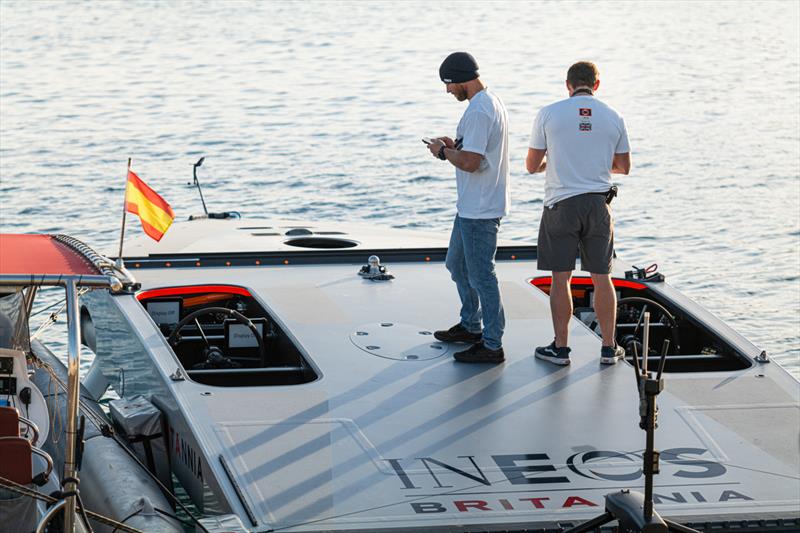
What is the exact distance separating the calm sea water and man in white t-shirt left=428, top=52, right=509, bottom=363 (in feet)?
17.3

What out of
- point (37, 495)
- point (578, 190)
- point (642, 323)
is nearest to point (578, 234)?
point (578, 190)

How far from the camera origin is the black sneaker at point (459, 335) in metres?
7.52

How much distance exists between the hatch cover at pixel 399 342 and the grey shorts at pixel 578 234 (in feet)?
2.73

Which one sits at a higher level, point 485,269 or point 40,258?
point 40,258

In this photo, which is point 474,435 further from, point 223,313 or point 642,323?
point 223,313

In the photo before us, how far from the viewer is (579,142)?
7.00 m

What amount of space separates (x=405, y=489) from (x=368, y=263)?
3.92 meters

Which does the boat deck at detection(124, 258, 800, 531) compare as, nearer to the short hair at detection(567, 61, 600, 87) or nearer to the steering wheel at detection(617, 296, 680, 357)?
the steering wheel at detection(617, 296, 680, 357)

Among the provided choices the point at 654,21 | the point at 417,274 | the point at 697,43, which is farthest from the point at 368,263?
the point at 654,21

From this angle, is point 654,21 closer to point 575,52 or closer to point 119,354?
point 575,52

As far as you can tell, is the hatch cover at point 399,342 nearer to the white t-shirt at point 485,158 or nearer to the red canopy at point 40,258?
the white t-shirt at point 485,158

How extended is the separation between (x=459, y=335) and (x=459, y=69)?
5.31ft

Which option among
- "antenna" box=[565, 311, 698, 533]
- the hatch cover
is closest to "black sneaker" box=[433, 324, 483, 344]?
the hatch cover

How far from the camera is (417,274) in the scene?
9.20m
